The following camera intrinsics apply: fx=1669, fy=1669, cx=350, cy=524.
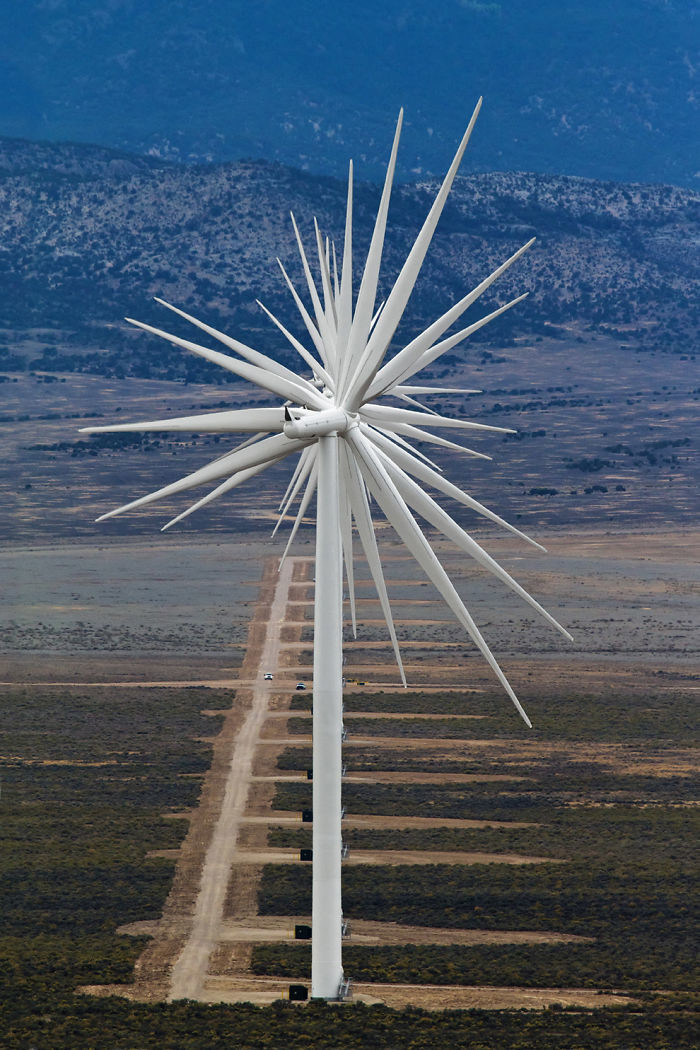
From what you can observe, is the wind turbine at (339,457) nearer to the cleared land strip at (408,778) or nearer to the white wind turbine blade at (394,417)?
the white wind turbine blade at (394,417)

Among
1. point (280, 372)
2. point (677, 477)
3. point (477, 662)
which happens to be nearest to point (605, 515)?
point (677, 477)

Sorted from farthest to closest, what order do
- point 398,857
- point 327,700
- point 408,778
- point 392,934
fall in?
point 408,778
point 398,857
point 392,934
point 327,700

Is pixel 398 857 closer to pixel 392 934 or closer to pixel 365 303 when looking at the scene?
pixel 392 934

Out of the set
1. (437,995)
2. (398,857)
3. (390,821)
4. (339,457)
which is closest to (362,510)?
(339,457)

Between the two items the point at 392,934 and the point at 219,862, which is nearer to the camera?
the point at 392,934

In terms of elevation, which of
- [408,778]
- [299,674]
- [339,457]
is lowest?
[408,778]

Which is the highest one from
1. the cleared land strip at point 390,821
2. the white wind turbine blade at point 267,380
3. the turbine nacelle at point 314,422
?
the white wind turbine blade at point 267,380

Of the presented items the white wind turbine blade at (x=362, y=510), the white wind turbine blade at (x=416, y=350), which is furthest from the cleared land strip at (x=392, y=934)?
the white wind turbine blade at (x=416, y=350)

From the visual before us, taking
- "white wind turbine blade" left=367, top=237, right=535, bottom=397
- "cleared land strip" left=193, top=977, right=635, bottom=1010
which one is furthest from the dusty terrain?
"white wind turbine blade" left=367, top=237, right=535, bottom=397

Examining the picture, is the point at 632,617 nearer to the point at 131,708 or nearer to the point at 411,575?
the point at 411,575
